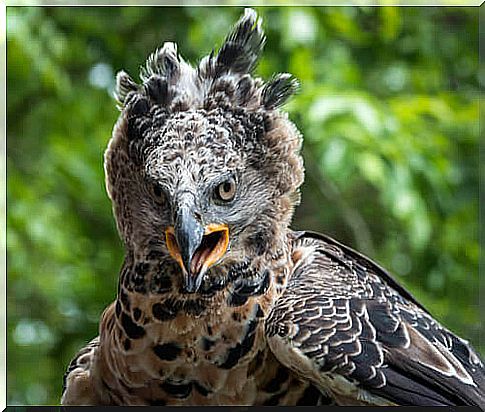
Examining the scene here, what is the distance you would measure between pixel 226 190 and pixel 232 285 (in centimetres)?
11

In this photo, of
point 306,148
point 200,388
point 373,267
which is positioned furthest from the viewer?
point 306,148

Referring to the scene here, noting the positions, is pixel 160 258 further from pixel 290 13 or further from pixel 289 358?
pixel 290 13

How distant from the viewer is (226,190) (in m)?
0.80

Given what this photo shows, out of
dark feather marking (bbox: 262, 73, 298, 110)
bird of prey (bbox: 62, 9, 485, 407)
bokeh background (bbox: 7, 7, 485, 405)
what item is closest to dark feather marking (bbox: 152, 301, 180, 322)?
bird of prey (bbox: 62, 9, 485, 407)

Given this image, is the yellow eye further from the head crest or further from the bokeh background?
the bokeh background

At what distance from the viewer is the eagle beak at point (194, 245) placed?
737mm

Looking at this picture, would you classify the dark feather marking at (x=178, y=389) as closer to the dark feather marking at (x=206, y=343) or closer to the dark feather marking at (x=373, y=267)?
the dark feather marking at (x=206, y=343)

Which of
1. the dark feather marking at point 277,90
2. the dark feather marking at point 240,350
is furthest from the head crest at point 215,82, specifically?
the dark feather marking at point 240,350

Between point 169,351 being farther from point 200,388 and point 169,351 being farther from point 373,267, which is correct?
point 373,267

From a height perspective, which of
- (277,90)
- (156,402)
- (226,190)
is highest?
(277,90)

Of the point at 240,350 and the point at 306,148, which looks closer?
the point at 240,350

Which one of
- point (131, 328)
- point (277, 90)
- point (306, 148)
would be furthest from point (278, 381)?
point (306, 148)

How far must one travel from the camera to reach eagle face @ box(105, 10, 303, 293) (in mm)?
771

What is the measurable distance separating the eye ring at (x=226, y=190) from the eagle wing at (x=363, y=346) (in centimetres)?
13
